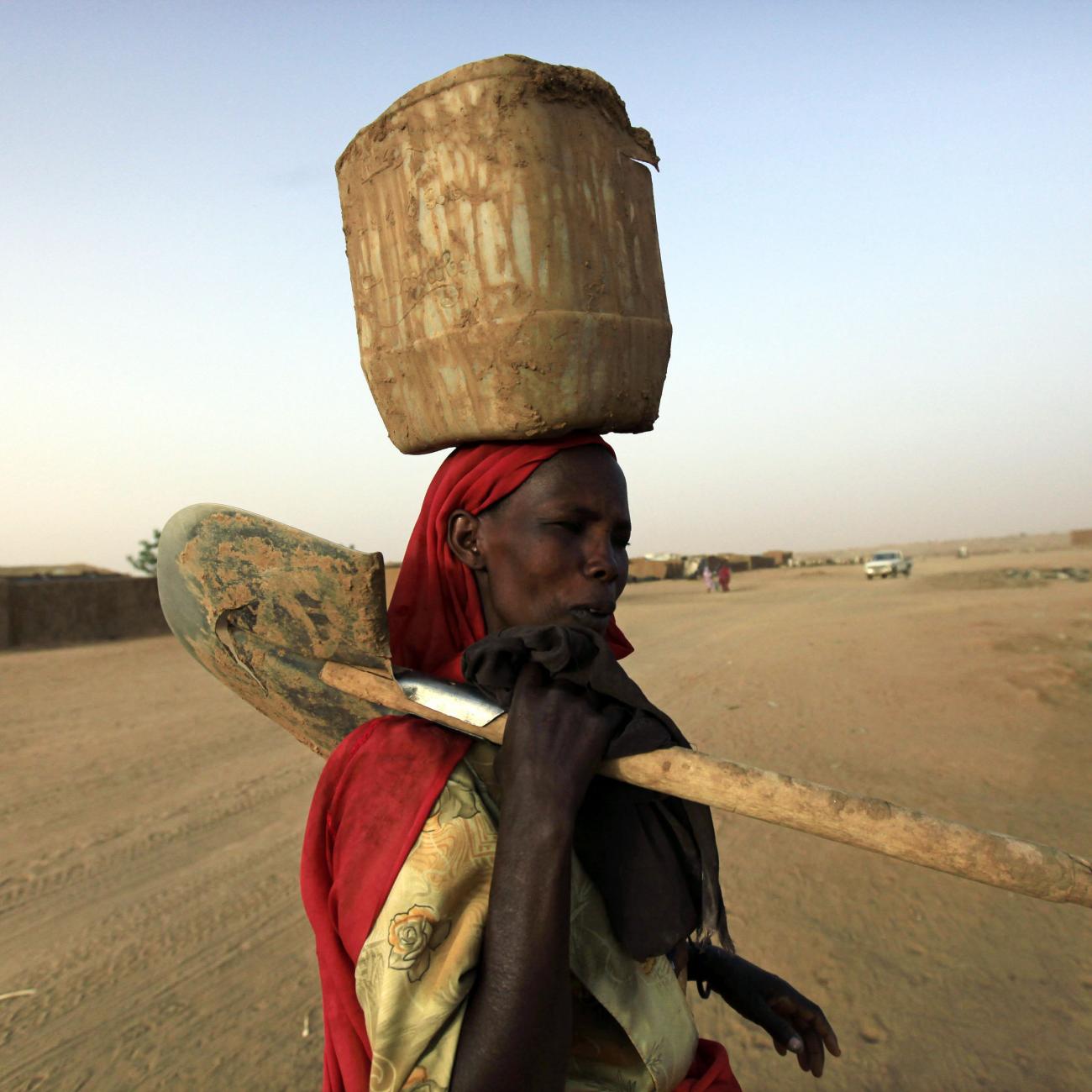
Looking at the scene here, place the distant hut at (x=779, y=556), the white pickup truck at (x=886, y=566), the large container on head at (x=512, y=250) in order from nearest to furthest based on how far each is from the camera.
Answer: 1. the large container on head at (x=512, y=250)
2. the white pickup truck at (x=886, y=566)
3. the distant hut at (x=779, y=556)

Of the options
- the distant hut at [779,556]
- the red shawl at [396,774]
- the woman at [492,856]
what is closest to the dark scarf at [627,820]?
the woman at [492,856]

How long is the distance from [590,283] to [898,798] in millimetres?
5257

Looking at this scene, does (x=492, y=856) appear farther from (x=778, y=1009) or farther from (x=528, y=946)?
(x=778, y=1009)

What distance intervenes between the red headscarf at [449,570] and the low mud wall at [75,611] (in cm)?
1378

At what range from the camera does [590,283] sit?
1.32 m

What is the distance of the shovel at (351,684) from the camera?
1.04 metres

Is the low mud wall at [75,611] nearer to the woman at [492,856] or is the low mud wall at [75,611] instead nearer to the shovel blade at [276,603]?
the shovel blade at [276,603]

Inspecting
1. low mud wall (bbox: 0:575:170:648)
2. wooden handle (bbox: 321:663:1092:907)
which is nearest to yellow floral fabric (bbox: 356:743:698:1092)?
wooden handle (bbox: 321:663:1092:907)

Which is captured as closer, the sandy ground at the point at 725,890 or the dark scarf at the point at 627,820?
the dark scarf at the point at 627,820

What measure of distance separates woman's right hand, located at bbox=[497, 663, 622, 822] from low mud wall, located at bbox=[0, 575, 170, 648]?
1415 cm

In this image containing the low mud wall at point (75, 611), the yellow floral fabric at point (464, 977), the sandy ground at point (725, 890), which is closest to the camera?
the yellow floral fabric at point (464, 977)

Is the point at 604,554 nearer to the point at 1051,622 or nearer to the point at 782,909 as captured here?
the point at 782,909

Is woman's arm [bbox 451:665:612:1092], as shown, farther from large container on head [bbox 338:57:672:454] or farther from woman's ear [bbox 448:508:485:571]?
large container on head [bbox 338:57:672:454]

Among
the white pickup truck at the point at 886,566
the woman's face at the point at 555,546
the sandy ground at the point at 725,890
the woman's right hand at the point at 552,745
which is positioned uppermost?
the woman's face at the point at 555,546
